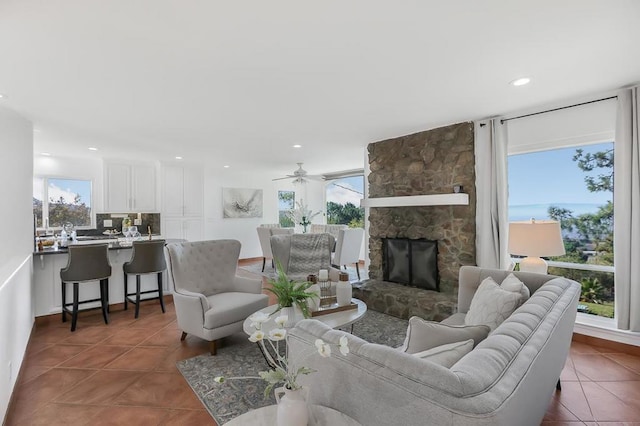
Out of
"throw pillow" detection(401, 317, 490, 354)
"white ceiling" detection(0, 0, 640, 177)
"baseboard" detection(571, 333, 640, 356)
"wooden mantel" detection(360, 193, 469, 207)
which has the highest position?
"white ceiling" detection(0, 0, 640, 177)

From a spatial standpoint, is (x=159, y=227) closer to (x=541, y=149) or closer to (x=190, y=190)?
(x=190, y=190)

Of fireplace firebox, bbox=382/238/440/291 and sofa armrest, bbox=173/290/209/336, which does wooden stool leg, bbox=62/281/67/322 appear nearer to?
sofa armrest, bbox=173/290/209/336

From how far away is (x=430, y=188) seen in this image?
4328mm

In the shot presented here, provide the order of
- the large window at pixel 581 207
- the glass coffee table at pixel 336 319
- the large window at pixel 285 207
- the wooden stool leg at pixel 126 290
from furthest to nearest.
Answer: the large window at pixel 285 207 → the wooden stool leg at pixel 126 290 → the large window at pixel 581 207 → the glass coffee table at pixel 336 319

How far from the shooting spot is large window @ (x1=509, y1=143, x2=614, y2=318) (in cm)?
325

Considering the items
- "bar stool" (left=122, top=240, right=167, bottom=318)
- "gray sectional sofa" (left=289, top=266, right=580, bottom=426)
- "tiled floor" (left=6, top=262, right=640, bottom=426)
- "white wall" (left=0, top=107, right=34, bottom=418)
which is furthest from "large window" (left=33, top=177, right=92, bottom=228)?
"gray sectional sofa" (left=289, top=266, right=580, bottom=426)

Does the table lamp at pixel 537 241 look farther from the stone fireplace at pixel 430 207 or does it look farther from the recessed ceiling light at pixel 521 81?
the recessed ceiling light at pixel 521 81

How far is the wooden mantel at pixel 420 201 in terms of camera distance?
3.90 m

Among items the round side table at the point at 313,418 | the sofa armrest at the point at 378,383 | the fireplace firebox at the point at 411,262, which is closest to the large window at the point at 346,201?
the fireplace firebox at the point at 411,262

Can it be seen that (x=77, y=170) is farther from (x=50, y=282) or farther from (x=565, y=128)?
(x=565, y=128)

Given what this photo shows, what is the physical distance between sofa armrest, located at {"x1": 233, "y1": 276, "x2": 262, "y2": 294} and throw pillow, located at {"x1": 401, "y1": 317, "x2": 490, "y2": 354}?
2288 mm

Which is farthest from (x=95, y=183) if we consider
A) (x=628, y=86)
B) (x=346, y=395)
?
(x=628, y=86)

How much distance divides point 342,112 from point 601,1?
221 cm

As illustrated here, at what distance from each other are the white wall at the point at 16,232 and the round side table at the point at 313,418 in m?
2.12
